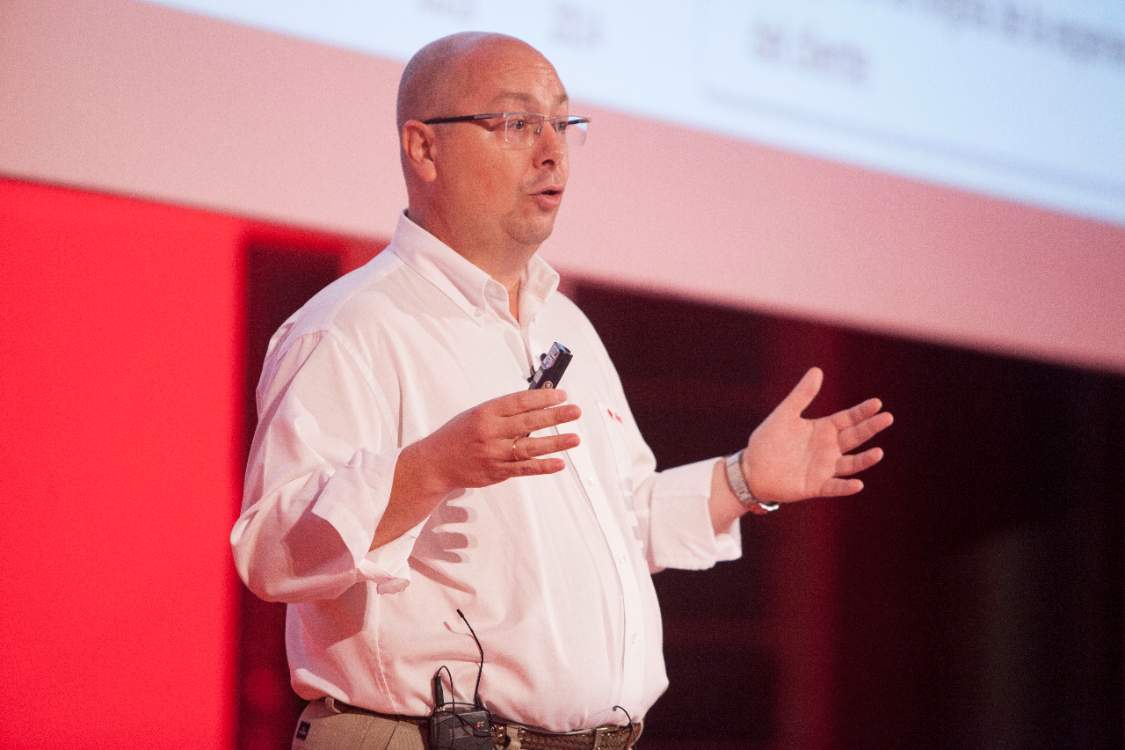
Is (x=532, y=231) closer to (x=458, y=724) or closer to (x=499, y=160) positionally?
(x=499, y=160)

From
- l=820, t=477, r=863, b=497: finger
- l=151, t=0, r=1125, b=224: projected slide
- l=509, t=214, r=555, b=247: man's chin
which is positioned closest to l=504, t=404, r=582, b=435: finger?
l=509, t=214, r=555, b=247: man's chin

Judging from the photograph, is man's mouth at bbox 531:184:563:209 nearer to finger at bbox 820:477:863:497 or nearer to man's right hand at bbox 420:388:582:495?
man's right hand at bbox 420:388:582:495

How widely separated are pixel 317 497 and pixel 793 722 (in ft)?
10.4

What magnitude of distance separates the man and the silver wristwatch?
3cm

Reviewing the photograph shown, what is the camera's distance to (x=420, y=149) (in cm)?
172

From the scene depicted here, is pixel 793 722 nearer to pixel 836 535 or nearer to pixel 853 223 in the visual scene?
pixel 836 535

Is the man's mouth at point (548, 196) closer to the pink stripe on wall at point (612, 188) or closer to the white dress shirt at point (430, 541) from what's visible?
the white dress shirt at point (430, 541)

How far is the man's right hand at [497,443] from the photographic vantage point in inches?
49.9

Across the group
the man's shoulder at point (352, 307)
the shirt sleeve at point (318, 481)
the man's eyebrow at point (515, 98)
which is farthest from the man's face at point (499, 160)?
the shirt sleeve at point (318, 481)

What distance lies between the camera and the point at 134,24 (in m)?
2.05

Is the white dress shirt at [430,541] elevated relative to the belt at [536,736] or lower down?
elevated

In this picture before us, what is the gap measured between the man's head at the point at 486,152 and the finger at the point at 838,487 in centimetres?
57

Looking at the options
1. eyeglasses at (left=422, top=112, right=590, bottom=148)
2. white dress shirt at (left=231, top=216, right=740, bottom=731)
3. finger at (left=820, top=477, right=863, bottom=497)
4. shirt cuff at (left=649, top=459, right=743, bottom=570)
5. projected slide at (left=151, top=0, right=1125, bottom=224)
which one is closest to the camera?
white dress shirt at (left=231, top=216, right=740, bottom=731)

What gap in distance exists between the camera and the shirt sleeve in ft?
4.28
